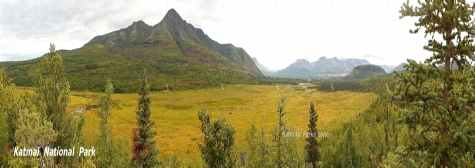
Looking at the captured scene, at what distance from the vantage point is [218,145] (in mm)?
35812

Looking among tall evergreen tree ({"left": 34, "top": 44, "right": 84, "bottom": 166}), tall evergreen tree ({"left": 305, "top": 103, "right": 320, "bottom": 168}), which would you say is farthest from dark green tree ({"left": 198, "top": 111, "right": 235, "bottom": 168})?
tall evergreen tree ({"left": 305, "top": 103, "right": 320, "bottom": 168})

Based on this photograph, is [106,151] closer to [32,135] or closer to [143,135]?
[143,135]

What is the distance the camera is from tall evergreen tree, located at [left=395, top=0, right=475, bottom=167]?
53.4 ft

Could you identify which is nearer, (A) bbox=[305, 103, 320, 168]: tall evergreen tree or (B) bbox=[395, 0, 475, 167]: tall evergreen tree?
(B) bbox=[395, 0, 475, 167]: tall evergreen tree

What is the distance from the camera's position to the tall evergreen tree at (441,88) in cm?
1628

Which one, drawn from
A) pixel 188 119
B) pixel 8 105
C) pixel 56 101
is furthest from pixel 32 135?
pixel 188 119

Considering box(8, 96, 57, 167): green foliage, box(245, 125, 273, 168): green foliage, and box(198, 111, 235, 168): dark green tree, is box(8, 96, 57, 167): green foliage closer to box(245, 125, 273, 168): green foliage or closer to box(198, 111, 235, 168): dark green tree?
box(198, 111, 235, 168): dark green tree

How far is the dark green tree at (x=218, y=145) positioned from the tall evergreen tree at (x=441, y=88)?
20072 mm

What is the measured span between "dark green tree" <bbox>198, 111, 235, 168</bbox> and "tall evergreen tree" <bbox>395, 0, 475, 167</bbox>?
2007cm

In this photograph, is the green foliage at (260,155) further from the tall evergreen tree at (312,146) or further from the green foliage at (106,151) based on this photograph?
the green foliage at (106,151)

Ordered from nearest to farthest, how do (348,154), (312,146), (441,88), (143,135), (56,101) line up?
(441,88), (56,101), (143,135), (312,146), (348,154)

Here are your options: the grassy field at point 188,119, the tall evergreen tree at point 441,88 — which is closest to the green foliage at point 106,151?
the grassy field at point 188,119

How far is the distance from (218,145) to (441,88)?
861 inches

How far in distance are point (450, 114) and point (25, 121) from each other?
24344 mm
